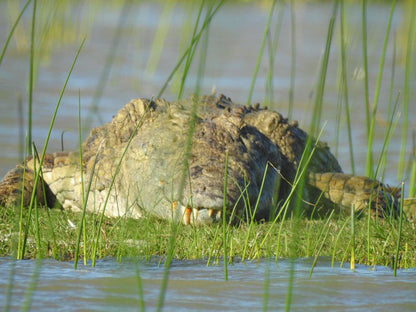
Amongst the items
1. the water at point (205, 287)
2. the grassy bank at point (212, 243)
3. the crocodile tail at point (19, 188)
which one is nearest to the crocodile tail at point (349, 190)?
the grassy bank at point (212, 243)

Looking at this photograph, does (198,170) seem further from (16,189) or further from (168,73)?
(168,73)

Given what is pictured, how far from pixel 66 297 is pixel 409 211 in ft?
9.65

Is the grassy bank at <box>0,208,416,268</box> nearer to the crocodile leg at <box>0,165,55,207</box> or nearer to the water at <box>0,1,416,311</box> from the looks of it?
the water at <box>0,1,416,311</box>

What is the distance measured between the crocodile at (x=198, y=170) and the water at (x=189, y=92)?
1.54 feet

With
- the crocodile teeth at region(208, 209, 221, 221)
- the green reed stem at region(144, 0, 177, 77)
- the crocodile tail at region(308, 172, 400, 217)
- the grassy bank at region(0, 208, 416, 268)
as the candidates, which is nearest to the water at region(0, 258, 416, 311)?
the grassy bank at region(0, 208, 416, 268)

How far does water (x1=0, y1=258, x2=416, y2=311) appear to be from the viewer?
3.01 meters

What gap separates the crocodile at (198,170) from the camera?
4457mm

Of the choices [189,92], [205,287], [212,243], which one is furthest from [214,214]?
[205,287]

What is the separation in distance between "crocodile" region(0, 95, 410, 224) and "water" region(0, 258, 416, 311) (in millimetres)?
699

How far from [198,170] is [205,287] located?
145cm

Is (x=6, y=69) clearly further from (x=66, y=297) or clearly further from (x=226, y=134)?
(x=66, y=297)

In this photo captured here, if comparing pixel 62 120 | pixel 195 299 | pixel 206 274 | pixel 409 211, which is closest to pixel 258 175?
pixel 409 211

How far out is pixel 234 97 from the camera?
10398 millimetres

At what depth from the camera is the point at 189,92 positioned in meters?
4.25
